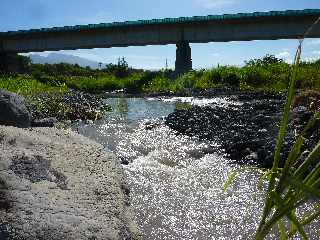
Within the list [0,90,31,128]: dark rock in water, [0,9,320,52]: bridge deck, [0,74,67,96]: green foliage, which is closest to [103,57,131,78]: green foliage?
[0,9,320,52]: bridge deck

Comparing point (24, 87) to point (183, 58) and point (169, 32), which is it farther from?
point (169, 32)

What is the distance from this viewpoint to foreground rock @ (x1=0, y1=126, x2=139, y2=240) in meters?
3.77

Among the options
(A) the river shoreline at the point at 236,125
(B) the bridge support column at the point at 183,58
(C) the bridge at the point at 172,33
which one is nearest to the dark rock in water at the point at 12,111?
(A) the river shoreline at the point at 236,125

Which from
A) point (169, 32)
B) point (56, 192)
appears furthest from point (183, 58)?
point (56, 192)

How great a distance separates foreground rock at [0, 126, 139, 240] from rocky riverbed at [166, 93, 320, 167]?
346 centimetres

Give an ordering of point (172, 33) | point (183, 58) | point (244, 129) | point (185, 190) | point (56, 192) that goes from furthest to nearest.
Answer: point (172, 33) < point (183, 58) < point (244, 129) < point (185, 190) < point (56, 192)

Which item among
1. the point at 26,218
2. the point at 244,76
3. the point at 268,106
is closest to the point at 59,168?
the point at 26,218

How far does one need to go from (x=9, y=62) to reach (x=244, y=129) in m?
56.8

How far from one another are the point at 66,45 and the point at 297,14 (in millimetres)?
30003

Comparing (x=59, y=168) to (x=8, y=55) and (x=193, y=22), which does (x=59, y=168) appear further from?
(x=8, y=55)

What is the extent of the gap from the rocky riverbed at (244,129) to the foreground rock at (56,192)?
136 inches

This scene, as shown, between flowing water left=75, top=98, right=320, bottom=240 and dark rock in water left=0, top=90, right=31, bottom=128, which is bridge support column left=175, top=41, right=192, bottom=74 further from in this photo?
dark rock in water left=0, top=90, right=31, bottom=128

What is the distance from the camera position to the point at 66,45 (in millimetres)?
61531

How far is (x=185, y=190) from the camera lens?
27.6 feet
